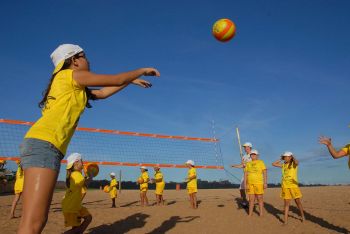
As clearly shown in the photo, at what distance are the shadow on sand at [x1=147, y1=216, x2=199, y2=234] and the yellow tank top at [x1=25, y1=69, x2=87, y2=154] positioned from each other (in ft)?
19.8

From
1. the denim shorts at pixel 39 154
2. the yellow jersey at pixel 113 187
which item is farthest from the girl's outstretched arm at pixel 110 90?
the yellow jersey at pixel 113 187

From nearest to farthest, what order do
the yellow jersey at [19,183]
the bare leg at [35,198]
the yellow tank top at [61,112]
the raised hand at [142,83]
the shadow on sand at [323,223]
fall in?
the bare leg at [35,198], the yellow tank top at [61,112], the raised hand at [142,83], the shadow on sand at [323,223], the yellow jersey at [19,183]

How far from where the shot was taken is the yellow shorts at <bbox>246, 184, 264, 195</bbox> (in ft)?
31.7

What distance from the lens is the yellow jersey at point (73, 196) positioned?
5.94 m

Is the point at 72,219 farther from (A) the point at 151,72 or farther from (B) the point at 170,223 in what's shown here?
(A) the point at 151,72

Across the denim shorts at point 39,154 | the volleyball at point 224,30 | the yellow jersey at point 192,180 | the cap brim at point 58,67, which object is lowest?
the denim shorts at point 39,154

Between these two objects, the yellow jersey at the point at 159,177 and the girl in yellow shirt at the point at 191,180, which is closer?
the girl in yellow shirt at the point at 191,180

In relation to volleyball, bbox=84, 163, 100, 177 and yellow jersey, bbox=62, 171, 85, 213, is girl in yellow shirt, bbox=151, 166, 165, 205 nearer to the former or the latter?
volleyball, bbox=84, 163, 100, 177

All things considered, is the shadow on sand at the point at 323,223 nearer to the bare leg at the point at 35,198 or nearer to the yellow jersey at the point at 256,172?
the yellow jersey at the point at 256,172

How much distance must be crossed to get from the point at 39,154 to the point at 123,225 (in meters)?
7.00

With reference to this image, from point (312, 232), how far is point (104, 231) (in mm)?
4627

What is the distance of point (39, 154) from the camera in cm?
206

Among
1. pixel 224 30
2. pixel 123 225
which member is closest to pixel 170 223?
pixel 123 225

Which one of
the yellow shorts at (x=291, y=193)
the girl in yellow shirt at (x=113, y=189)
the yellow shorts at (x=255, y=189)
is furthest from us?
the girl in yellow shirt at (x=113, y=189)
